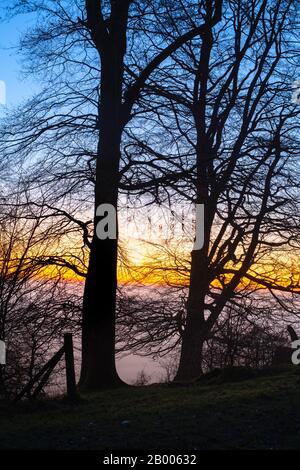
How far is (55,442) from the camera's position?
21.3 ft

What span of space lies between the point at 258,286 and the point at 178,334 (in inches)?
132

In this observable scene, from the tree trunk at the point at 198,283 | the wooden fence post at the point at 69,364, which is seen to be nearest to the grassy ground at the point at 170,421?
the wooden fence post at the point at 69,364

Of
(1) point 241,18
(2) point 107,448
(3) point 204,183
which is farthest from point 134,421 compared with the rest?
(1) point 241,18

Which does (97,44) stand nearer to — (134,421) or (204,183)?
(204,183)

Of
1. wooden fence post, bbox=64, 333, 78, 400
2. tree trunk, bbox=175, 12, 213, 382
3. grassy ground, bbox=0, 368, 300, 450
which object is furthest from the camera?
tree trunk, bbox=175, 12, 213, 382

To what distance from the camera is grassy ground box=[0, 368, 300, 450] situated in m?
6.30

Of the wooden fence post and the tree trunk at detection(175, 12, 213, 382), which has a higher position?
the tree trunk at detection(175, 12, 213, 382)

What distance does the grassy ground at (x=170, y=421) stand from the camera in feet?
20.7

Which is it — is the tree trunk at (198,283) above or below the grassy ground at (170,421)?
above

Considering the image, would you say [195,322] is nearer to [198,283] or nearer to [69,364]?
[198,283]

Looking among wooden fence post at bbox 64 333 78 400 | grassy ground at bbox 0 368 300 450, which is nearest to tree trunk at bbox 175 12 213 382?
grassy ground at bbox 0 368 300 450

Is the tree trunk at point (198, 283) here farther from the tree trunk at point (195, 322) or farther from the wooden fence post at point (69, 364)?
the wooden fence post at point (69, 364)

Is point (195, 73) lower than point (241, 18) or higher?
lower

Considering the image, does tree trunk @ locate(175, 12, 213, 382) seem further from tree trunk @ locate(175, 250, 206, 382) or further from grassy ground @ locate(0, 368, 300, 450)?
grassy ground @ locate(0, 368, 300, 450)
